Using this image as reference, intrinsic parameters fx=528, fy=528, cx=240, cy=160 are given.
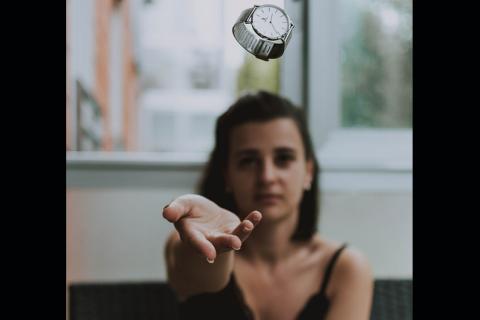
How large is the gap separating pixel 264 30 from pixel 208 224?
0.18 m

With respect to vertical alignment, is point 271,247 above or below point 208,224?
below

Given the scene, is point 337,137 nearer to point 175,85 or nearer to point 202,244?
point 202,244

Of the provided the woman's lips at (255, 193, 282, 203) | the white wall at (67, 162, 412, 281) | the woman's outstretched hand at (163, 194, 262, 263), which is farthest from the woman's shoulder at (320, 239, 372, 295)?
the woman's outstretched hand at (163, 194, 262, 263)

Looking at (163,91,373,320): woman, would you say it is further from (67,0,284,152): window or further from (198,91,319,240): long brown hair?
(67,0,284,152): window

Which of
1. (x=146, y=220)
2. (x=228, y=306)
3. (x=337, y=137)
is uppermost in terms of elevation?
(x=337, y=137)

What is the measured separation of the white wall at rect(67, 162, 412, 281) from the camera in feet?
4.21

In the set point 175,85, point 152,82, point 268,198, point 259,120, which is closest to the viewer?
point 268,198

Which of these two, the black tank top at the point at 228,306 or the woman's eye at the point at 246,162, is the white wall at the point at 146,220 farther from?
the woman's eye at the point at 246,162

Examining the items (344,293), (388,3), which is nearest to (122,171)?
(344,293)

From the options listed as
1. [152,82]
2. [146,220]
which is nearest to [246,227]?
[146,220]

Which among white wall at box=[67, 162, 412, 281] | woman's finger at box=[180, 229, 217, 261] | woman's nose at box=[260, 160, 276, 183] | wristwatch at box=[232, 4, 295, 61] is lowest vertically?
white wall at box=[67, 162, 412, 281]

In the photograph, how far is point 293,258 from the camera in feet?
3.72

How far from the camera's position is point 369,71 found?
1.43m
